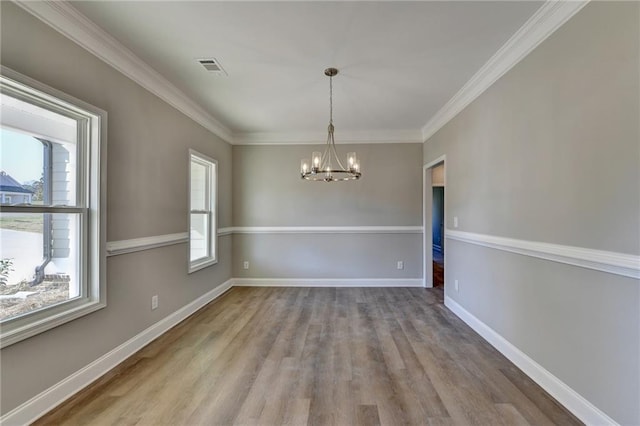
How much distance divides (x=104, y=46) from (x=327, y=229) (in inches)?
146

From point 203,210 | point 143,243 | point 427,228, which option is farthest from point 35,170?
point 427,228

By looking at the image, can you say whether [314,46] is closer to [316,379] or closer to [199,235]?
[316,379]

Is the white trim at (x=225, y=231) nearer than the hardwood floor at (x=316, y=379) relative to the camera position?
No

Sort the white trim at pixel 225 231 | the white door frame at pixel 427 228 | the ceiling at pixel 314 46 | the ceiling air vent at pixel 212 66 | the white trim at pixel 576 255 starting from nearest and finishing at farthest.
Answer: the white trim at pixel 576 255, the ceiling at pixel 314 46, the ceiling air vent at pixel 212 66, the white trim at pixel 225 231, the white door frame at pixel 427 228

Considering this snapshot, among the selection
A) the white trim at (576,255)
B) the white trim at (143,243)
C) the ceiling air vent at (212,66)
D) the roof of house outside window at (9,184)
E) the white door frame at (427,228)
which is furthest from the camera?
the white door frame at (427,228)

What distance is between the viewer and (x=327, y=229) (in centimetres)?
514

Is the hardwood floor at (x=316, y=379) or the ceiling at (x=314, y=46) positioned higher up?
the ceiling at (x=314, y=46)

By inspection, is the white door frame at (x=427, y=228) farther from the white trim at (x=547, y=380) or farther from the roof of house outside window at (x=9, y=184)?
the roof of house outside window at (x=9, y=184)

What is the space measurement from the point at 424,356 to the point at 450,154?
2521 millimetres

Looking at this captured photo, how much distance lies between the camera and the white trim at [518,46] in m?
1.91

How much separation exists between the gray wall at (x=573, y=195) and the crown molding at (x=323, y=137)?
207 centimetres

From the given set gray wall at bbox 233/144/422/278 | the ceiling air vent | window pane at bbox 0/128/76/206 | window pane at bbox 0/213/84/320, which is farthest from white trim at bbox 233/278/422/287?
the ceiling air vent

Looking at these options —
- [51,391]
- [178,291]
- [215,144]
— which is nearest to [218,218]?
[215,144]

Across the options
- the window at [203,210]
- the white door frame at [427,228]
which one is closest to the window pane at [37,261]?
the window at [203,210]
